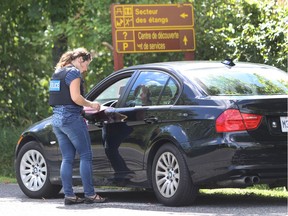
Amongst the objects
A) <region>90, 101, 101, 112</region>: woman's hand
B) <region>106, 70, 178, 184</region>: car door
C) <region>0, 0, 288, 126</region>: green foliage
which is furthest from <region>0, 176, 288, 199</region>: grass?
<region>0, 0, 288, 126</region>: green foliage

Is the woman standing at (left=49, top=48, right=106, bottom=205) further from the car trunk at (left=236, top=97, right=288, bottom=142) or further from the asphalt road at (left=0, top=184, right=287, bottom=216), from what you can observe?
the car trunk at (left=236, top=97, right=288, bottom=142)

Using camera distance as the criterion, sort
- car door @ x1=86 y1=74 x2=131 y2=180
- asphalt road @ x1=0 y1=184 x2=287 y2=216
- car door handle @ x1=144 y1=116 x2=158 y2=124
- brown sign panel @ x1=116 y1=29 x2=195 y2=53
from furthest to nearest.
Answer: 1. brown sign panel @ x1=116 y1=29 x2=195 y2=53
2. car door @ x1=86 y1=74 x2=131 y2=180
3. car door handle @ x1=144 y1=116 x2=158 y2=124
4. asphalt road @ x1=0 y1=184 x2=287 y2=216

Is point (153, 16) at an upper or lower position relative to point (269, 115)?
upper

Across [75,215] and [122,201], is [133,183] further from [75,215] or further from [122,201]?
[75,215]

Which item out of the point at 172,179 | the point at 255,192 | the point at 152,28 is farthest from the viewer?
the point at 152,28

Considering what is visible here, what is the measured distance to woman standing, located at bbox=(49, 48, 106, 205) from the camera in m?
10.7

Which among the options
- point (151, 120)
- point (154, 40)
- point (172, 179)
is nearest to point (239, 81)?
point (151, 120)

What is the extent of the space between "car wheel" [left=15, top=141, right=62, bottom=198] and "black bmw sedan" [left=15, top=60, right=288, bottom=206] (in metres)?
0.01

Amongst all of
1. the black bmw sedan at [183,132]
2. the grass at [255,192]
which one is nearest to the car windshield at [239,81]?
the black bmw sedan at [183,132]

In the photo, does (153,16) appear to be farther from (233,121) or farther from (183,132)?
(233,121)

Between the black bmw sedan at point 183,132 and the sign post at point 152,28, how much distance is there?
14.1 feet

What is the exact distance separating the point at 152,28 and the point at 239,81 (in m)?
5.82

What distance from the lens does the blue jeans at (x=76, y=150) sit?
1071 centimetres

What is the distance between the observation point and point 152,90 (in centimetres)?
1071
